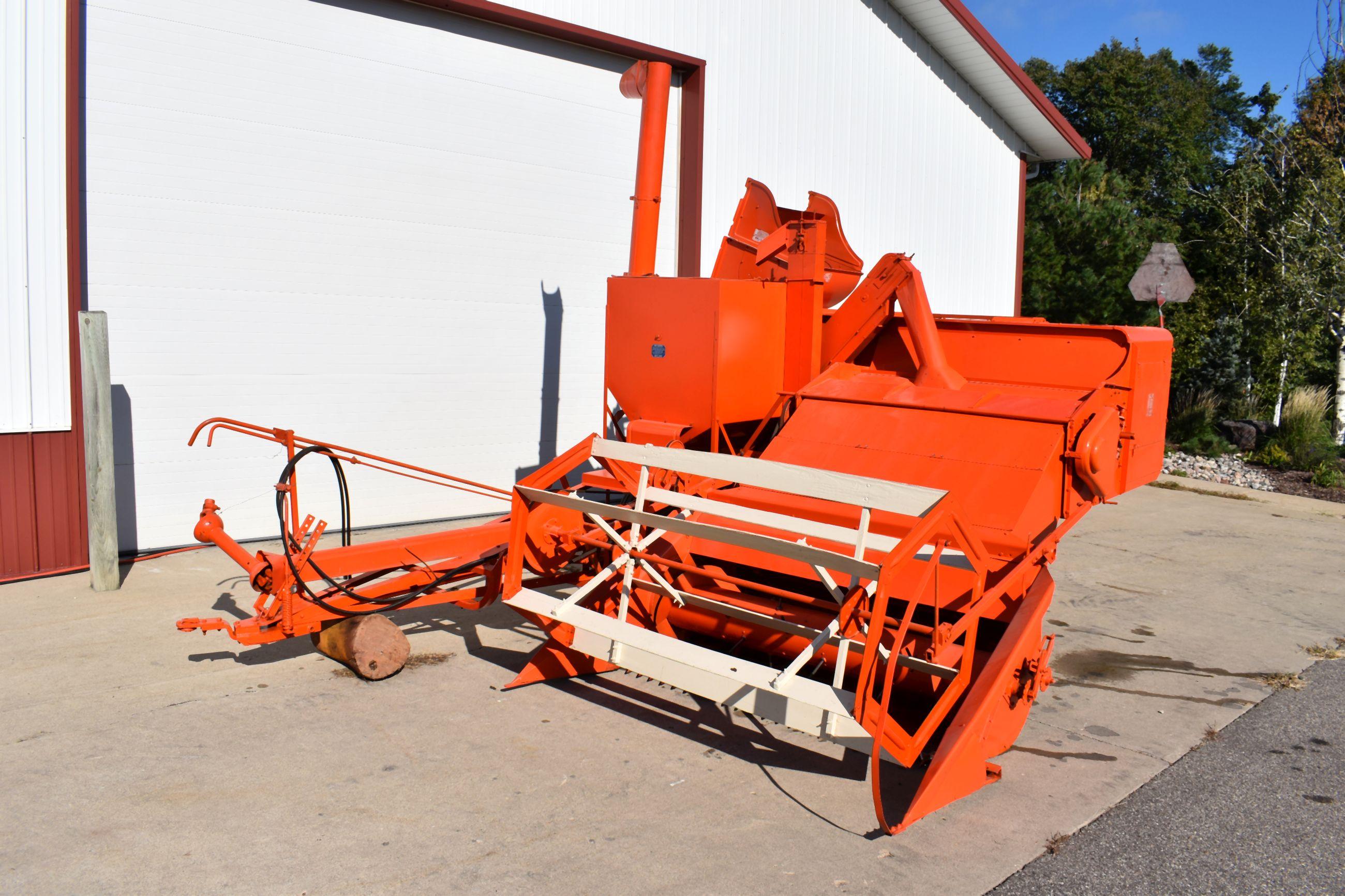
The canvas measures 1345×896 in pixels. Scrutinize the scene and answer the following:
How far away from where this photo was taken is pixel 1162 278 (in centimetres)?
1916

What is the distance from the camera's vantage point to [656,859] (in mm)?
3523

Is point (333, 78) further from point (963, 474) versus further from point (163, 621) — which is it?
point (963, 474)

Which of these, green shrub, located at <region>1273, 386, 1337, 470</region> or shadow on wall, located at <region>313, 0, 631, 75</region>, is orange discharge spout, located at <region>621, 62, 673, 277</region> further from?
green shrub, located at <region>1273, 386, 1337, 470</region>

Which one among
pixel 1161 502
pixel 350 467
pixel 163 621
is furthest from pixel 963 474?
pixel 1161 502

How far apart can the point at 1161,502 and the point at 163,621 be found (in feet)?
32.2

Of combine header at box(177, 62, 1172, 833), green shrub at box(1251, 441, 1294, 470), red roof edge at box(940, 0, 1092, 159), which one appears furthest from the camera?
green shrub at box(1251, 441, 1294, 470)

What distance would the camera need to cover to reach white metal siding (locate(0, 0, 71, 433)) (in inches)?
262

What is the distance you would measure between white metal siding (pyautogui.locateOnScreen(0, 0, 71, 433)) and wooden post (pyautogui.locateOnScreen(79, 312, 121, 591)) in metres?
0.40

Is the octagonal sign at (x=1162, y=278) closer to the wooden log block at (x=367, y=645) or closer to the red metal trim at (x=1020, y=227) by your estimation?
the red metal trim at (x=1020, y=227)

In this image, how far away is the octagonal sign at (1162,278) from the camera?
61.7ft

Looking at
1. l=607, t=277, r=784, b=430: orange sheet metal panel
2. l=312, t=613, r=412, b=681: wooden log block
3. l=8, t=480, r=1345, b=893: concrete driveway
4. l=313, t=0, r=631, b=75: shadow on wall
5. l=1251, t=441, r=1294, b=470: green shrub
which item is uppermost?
l=313, t=0, r=631, b=75: shadow on wall

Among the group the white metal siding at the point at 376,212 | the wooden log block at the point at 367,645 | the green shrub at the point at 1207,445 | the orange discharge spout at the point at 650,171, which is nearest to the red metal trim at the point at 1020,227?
the green shrub at the point at 1207,445

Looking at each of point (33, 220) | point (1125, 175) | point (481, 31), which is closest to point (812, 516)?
point (33, 220)

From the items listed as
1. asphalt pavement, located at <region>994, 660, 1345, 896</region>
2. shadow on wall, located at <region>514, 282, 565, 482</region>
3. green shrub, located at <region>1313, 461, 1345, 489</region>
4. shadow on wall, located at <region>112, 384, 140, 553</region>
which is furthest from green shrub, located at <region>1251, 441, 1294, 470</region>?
shadow on wall, located at <region>112, 384, 140, 553</region>
